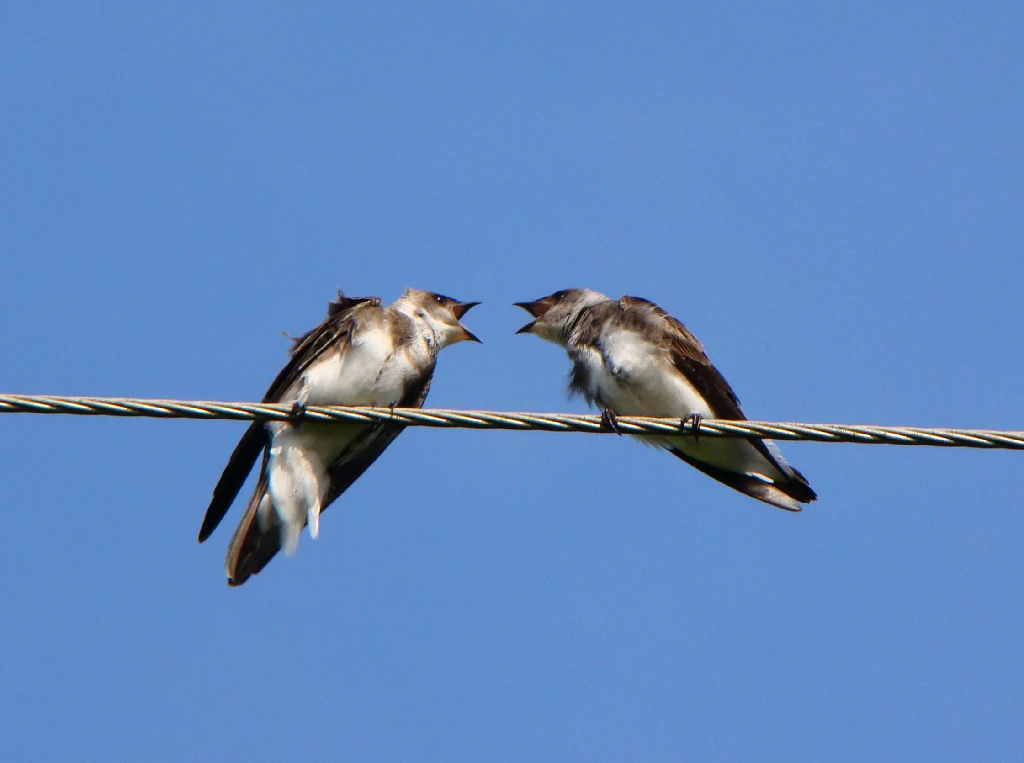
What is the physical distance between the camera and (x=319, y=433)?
315 inches

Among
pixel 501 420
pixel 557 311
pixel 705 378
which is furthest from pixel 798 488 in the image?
pixel 501 420

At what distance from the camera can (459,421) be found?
5902 mm

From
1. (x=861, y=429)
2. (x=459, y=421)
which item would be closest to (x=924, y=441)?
(x=861, y=429)

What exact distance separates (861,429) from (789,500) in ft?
8.22

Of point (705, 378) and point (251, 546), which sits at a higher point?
point (705, 378)

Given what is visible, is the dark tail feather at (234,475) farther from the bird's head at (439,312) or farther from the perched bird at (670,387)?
the perched bird at (670,387)

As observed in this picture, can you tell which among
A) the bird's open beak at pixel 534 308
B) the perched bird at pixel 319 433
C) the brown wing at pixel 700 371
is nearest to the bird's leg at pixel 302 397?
the perched bird at pixel 319 433

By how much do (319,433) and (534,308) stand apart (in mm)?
2576

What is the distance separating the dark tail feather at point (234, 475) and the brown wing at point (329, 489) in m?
0.11

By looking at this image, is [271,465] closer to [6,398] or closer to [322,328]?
[322,328]

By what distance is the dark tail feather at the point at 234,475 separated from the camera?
25.2ft

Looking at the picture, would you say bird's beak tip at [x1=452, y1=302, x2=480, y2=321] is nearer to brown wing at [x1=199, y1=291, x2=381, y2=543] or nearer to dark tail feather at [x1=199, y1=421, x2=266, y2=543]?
brown wing at [x1=199, y1=291, x2=381, y2=543]

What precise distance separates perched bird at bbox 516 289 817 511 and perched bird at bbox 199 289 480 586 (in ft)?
3.41

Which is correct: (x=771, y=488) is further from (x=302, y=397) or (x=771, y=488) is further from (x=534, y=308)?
(x=302, y=397)
